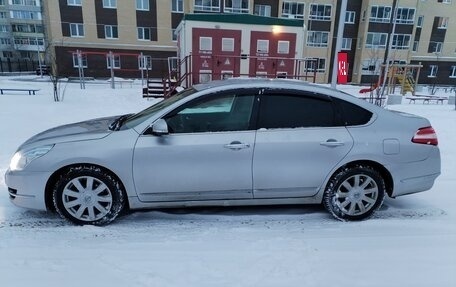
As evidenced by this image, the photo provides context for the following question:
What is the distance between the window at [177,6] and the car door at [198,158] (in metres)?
31.8

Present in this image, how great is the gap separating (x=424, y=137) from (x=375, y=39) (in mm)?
36674

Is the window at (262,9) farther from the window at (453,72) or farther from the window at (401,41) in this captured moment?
the window at (453,72)

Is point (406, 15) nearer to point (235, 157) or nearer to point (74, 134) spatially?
point (235, 157)

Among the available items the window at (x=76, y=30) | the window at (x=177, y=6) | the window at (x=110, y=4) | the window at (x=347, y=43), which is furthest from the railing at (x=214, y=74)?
the window at (x=347, y=43)

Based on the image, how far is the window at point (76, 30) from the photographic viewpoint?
101 feet

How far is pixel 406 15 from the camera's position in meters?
35.3

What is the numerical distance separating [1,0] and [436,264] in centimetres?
8226

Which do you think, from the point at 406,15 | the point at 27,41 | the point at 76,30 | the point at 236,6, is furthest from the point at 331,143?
the point at 27,41

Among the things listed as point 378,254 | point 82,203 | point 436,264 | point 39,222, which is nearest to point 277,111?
point 378,254

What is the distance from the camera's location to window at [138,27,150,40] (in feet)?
106

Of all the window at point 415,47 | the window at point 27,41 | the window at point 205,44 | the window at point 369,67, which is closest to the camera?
the window at point 205,44

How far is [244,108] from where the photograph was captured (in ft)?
11.8

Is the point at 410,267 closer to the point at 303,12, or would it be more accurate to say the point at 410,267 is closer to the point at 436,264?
the point at 436,264

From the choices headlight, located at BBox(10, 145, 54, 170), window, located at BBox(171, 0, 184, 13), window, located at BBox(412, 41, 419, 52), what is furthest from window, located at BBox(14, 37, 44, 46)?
headlight, located at BBox(10, 145, 54, 170)
